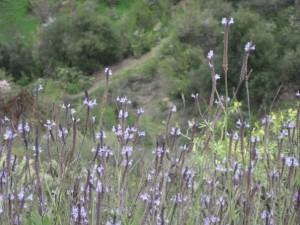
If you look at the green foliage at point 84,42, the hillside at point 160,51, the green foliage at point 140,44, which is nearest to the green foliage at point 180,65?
the hillside at point 160,51

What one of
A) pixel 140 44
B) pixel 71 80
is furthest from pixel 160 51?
pixel 71 80

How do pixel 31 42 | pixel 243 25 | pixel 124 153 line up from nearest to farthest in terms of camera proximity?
pixel 124 153 < pixel 243 25 < pixel 31 42

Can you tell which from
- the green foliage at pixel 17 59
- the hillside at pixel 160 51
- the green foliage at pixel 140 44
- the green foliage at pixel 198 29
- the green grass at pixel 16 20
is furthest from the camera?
the green grass at pixel 16 20

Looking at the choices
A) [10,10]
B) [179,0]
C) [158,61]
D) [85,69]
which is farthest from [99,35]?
[10,10]

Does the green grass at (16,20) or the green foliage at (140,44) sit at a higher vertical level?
the green grass at (16,20)

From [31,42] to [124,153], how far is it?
101ft

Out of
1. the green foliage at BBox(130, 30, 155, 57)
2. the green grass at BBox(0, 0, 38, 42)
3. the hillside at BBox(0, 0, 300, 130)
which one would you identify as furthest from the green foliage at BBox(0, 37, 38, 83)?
the green foliage at BBox(130, 30, 155, 57)

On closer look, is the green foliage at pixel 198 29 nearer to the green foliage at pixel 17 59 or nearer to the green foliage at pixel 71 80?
the green foliage at pixel 71 80

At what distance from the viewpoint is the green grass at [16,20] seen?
34125 mm

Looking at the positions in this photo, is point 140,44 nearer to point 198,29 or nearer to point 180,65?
point 198,29

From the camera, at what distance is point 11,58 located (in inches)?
1146

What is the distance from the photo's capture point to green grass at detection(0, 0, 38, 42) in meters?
34.1

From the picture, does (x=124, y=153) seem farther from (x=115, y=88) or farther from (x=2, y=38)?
(x=2, y=38)

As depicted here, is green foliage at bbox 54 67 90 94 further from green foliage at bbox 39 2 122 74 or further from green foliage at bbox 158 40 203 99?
green foliage at bbox 158 40 203 99
